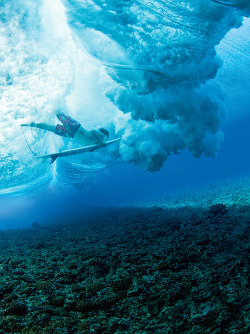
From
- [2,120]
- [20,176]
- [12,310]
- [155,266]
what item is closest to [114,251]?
[155,266]

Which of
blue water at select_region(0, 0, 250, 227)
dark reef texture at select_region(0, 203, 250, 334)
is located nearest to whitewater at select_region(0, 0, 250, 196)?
blue water at select_region(0, 0, 250, 227)

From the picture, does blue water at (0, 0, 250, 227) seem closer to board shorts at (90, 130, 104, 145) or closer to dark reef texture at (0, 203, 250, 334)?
board shorts at (90, 130, 104, 145)

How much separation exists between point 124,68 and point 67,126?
3.98 m

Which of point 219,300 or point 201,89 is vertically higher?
point 201,89

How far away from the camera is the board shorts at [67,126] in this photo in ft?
32.9

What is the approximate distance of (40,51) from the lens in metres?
9.21

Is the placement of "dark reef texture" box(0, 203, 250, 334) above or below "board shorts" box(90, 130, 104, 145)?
below

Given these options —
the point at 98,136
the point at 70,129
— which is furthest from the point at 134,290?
the point at 70,129

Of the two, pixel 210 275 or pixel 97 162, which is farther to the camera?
pixel 97 162

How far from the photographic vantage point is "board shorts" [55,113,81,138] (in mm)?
10031

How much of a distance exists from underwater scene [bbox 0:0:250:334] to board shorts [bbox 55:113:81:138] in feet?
0.16

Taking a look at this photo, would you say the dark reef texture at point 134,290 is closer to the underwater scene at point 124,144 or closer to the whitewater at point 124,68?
the underwater scene at point 124,144

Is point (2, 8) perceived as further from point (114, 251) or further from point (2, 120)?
point (114, 251)

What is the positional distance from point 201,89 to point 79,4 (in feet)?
27.7
